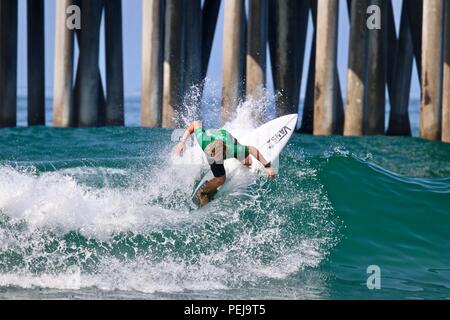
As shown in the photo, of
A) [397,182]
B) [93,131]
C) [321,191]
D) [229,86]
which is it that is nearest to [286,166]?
[321,191]

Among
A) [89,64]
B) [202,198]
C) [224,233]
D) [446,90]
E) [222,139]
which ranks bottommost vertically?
[224,233]

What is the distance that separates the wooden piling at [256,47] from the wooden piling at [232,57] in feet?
0.64

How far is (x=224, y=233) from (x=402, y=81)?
41.0ft

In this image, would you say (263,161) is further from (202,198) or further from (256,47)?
(256,47)

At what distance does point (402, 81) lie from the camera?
2314 cm

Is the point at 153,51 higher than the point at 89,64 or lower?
higher

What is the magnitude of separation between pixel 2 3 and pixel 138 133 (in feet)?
13.5

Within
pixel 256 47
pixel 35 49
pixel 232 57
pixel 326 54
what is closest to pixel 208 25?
pixel 35 49

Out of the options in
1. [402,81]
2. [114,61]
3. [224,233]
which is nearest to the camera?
[224,233]

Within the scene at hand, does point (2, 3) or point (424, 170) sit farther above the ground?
point (2, 3)

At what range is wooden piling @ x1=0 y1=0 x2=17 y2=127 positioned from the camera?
21.8 meters
